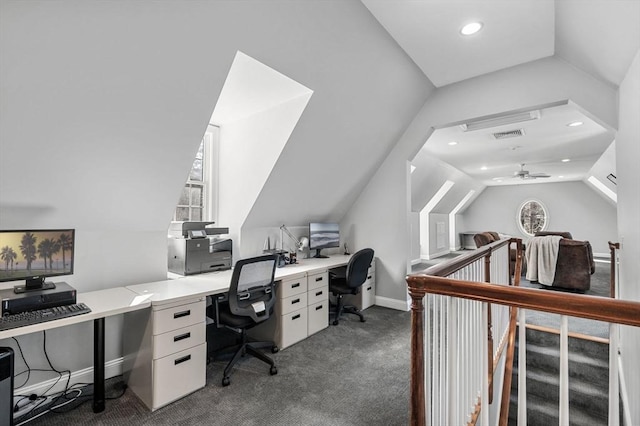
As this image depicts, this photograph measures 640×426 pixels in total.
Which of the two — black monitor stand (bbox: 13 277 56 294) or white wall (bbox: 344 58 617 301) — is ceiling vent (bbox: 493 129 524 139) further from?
black monitor stand (bbox: 13 277 56 294)

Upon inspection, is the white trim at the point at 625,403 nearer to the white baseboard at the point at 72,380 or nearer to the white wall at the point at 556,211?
the white baseboard at the point at 72,380

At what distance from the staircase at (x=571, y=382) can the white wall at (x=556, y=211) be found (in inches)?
313

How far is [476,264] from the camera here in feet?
6.47

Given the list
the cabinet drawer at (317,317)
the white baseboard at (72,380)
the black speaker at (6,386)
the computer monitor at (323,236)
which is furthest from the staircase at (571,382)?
the black speaker at (6,386)

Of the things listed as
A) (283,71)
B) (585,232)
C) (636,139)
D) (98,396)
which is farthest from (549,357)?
(585,232)

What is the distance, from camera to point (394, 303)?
13.4 feet

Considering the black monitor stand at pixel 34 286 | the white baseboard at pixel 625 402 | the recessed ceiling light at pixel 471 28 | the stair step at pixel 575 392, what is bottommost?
the stair step at pixel 575 392

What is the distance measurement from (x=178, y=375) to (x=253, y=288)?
756mm

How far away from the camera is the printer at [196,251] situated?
2881 millimetres

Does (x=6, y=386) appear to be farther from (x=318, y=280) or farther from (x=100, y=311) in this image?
(x=318, y=280)

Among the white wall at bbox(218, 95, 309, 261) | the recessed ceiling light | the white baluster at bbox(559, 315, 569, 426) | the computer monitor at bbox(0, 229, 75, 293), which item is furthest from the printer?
the recessed ceiling light

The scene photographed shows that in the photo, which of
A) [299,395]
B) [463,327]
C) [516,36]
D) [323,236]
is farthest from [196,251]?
[516,36]

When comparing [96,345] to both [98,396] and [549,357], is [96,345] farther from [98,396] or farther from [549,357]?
[549,357]

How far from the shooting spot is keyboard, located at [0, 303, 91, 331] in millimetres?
1567
